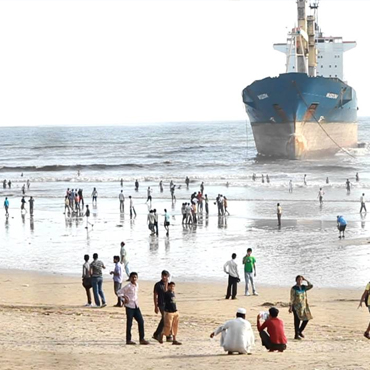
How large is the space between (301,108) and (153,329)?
181 feet

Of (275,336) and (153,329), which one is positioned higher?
(275,336)

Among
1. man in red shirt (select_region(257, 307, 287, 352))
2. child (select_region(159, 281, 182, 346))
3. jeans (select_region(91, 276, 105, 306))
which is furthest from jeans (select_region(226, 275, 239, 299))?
man in red shirt (select_region(257, 307, 287, 352))

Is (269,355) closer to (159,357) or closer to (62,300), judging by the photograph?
(159,357)

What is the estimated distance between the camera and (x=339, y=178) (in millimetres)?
54312

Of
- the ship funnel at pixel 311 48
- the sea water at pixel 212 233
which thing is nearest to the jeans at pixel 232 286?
the sea water at pixel 212 233

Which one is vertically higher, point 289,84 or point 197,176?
point 289,84

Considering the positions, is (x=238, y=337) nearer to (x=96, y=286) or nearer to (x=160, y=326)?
(x=160, y=326)

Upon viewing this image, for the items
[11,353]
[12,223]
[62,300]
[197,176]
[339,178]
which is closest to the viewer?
[11,353]

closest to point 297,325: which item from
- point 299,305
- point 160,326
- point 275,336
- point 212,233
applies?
point 299,305

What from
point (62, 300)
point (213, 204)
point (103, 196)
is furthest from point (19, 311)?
point (103, 196)

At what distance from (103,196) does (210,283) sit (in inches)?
1090

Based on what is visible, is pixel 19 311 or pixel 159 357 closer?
pixel 159 357

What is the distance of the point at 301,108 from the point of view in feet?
213

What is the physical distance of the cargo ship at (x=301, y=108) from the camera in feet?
212
